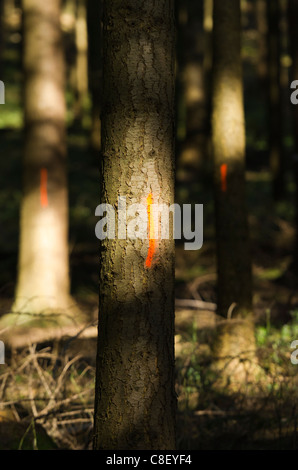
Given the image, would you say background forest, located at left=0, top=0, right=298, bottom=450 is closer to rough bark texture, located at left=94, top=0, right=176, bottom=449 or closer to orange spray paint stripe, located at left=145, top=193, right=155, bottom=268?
rough bark texture, located at left=94, top=0, right=176, bottom=449

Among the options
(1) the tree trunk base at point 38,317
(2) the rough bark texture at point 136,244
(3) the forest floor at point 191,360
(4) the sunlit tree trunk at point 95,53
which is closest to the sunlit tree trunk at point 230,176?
(3) the forest floor at point 191,360

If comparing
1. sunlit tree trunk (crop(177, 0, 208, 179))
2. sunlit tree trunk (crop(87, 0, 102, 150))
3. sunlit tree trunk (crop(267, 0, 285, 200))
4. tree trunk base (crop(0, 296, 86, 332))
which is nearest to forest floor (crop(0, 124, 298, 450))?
tree trunk base (crop(0, 296, 86, 332))

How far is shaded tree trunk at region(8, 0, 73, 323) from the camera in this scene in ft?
27.6

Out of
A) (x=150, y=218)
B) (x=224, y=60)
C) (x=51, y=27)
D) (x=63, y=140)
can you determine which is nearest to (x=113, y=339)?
(x=150, y=218)

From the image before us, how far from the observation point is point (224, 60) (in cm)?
648

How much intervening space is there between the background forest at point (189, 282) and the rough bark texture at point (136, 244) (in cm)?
141

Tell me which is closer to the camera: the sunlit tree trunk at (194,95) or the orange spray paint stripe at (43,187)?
the orange spray paint stripe at (43,187)

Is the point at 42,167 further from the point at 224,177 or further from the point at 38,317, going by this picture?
the point at 224,177

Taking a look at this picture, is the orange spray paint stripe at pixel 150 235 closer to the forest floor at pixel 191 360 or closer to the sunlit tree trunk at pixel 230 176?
the forest floor at pixel 191 360

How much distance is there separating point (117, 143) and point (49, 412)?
233 centimetres

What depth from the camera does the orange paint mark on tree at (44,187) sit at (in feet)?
27.5

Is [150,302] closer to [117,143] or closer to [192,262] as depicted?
[117,143]

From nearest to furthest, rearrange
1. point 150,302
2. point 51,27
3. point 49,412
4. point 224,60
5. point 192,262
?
point 150,302 → point 49,412 → point 224,60 → point 51,27 → point 192,262

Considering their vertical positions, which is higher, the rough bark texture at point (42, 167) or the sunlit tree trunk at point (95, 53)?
the sunlit tree trunk at point (95, 53)
